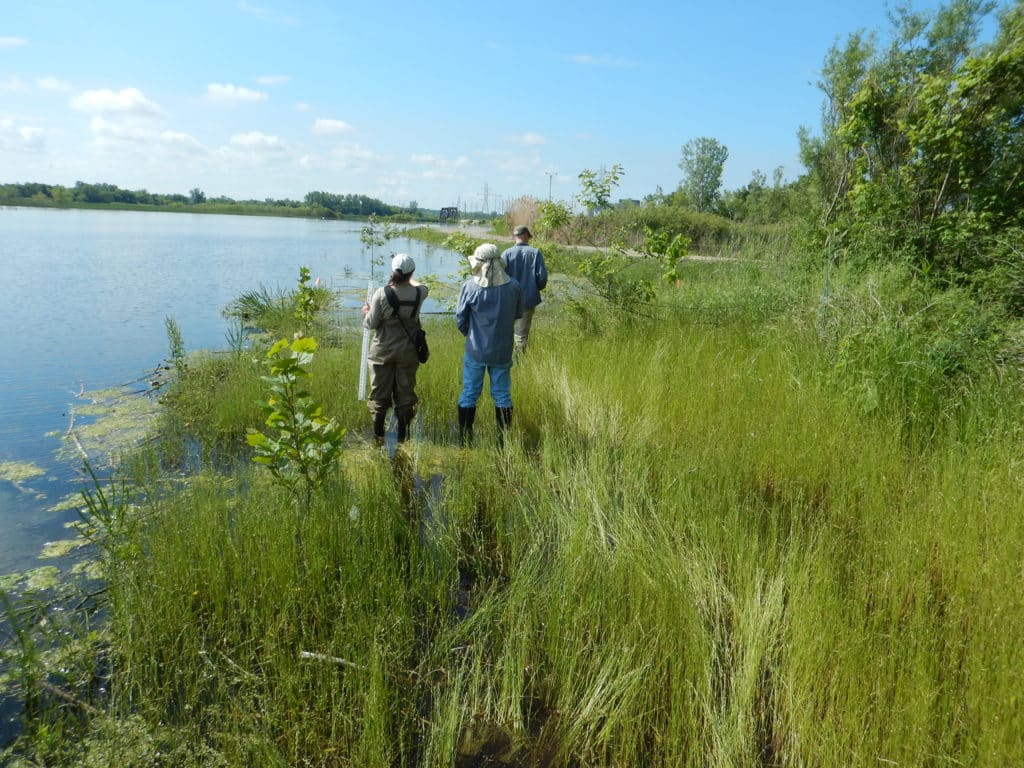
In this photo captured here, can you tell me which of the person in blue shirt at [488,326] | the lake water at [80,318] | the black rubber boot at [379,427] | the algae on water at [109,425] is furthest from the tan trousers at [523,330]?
the lake water at [80,318]

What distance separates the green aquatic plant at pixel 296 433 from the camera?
3.41 meters

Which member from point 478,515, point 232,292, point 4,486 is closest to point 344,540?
point 478,515

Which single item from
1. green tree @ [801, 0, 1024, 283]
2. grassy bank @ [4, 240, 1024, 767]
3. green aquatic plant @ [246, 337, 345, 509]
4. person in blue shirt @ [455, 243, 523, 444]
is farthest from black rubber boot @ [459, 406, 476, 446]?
green tree @ [801, 0, 1024, 283]

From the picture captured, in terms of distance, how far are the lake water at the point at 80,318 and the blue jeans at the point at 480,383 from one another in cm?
315

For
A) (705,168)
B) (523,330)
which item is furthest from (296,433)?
(705,168)

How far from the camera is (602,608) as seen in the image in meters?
2.81

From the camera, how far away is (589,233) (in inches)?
422

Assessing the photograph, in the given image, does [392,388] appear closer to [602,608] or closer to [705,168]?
[602,608]

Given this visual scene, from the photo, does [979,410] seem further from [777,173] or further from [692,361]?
[777,173]

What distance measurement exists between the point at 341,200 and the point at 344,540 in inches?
3796

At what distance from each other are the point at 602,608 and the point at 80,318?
13072 millimetres

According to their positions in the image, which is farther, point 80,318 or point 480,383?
point 80,318

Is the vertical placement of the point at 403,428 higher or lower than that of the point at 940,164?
lower

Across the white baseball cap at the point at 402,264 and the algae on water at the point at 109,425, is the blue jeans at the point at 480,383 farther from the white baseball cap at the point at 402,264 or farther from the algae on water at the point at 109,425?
the algae on water at the point at 109,425
